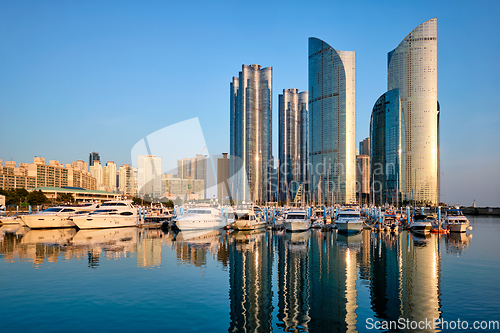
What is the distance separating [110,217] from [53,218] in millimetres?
8455

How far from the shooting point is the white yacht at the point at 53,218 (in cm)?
5656

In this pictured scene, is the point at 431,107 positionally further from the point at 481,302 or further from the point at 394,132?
the point at 481,302

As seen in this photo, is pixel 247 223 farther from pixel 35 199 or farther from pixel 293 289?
pixel 35 199

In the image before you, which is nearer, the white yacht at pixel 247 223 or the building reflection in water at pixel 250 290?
the building reflection in water at pixel 250 290

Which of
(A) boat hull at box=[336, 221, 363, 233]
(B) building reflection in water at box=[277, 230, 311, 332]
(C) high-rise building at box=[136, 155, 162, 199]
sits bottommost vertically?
(A) boat hull at box=[336, 221, 363, 233]

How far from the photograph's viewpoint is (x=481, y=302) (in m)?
18.7

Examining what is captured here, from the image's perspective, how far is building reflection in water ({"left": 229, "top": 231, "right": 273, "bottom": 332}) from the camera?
15.4 meters

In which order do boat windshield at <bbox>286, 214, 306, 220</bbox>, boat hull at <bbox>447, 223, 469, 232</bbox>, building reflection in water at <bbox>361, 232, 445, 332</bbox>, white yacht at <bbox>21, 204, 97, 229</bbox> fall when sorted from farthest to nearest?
boat hull at <bbox>447, 223, 469, 232</bbox> → boat windshield at <bbox>286, 214, 306, 220</bbox> → white yacht at <bbox>21, 204, 97, 229</bbox> → building reflection in water at <bbox>361, 232, 445, 332</bbox>

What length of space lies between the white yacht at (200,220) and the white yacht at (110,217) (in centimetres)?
1197

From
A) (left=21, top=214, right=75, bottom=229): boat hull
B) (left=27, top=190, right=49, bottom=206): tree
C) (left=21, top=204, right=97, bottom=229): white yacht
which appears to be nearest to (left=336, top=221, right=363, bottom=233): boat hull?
(left=21, top=204, right=97, bottom=229): white yacht

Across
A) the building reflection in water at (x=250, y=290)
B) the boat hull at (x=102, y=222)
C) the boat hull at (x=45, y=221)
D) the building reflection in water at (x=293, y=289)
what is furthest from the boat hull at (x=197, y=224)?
the building reflection in water at (x=293, y=289)

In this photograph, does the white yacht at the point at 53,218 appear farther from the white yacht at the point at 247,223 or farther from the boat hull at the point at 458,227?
the boat hull at the point at 458,227

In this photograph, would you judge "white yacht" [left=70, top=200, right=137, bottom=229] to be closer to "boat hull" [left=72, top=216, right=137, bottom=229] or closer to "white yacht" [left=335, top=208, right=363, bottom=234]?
"boat hull" [left=72, top=216, right=137, bottom=229]

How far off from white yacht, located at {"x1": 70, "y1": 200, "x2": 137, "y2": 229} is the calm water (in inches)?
831
